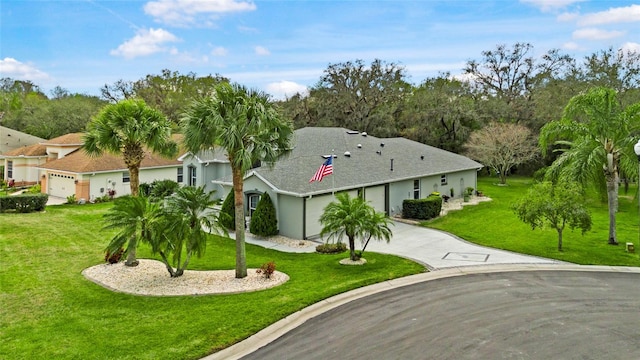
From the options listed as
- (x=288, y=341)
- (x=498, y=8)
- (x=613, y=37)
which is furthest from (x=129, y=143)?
(x=613, y=37)

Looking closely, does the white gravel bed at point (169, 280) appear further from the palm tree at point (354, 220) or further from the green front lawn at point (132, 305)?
the palm tree at point (354, 220)

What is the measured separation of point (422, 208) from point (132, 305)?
16.6m

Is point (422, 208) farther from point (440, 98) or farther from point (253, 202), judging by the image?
point (440, 98)

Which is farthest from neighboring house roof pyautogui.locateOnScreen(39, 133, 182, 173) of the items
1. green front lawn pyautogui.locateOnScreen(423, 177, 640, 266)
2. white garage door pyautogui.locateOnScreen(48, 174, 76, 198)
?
green front lawn pyautogui.locateOnScreen(423, 177, 640, 266)

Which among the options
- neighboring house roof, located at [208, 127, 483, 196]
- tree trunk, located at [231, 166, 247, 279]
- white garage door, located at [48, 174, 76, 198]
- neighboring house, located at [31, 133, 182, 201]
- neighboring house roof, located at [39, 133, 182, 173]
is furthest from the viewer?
white garage door, located at [48, 174, 76, 198]

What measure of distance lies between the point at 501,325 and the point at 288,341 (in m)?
5.11

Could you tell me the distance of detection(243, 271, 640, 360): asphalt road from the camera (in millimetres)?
8695

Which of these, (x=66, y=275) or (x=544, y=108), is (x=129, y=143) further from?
(x=544, y=108)

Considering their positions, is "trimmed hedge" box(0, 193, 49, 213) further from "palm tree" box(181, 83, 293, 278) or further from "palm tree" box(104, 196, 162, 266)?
"palm tree" box(181, 83, 293, 278)

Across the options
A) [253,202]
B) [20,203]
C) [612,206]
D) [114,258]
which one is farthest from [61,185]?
[612,206]

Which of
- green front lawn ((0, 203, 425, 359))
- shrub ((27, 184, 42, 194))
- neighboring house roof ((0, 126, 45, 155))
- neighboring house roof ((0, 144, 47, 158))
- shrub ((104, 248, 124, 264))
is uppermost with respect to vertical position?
neighboring house roof ((0, 126, 45, 155))

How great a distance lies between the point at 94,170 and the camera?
2953cm

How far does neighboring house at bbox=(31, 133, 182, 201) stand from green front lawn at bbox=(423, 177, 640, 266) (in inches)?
840

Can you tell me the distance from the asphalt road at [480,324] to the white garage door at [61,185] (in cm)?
2667
